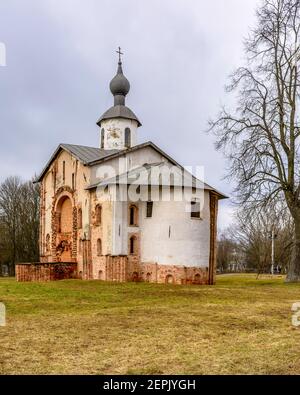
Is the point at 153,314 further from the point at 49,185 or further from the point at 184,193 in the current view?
the point at 49,185

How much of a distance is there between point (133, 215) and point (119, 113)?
10.5 metres

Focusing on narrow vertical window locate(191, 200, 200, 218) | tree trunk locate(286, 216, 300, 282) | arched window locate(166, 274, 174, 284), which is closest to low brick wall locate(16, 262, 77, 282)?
arched window locate(166, 274, 174, 284)

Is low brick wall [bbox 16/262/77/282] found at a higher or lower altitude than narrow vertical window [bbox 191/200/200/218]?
lower

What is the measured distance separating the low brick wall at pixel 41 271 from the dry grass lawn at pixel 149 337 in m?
13.3

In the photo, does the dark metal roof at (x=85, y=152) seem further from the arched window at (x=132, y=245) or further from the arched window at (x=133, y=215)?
the arched window at (x=132, y=245)

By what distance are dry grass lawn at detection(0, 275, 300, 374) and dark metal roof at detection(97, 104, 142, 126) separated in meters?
21.1

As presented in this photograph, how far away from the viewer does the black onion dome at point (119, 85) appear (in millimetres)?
35562

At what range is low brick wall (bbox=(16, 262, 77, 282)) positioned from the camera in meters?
28.0

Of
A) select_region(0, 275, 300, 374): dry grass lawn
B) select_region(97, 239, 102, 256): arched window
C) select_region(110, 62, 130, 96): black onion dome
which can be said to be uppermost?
select_region(110, 62, 130, 96): black onion dome

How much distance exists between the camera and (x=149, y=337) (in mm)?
8875

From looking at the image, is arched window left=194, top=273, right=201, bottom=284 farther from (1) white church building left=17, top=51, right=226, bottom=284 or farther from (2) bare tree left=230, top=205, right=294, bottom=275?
(2) bare tree left=230, top=205, right=294, bottom=275

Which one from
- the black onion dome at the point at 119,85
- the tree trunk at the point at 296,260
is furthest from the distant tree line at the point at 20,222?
the tree trunk at the point at 296,260

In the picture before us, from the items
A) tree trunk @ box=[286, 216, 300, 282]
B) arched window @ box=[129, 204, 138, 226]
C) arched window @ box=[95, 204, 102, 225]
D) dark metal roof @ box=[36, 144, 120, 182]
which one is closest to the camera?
tree trunk @ box=[286, 216, 300, 282]
